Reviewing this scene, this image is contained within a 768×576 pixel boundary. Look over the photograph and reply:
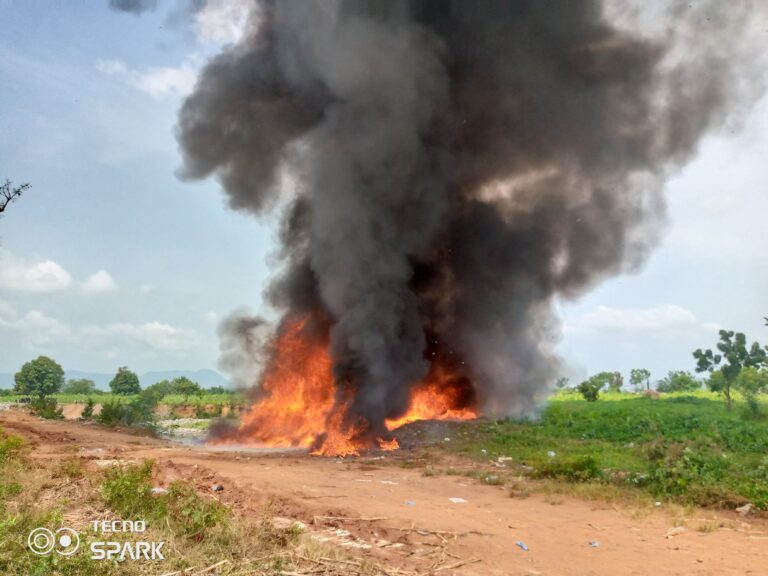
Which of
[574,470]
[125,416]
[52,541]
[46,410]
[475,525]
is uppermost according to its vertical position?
[46,410]

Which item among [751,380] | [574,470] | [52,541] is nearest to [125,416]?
[574,470]

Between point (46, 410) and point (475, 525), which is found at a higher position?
point (46, 410)

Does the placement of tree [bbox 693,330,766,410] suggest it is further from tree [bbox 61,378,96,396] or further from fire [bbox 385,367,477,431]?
tree [bbox 61,378,96,396]

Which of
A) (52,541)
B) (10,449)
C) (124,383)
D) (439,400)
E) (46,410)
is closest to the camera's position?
(52,541)

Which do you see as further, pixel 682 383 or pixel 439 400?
pixel 682 383

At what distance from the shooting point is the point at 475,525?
7.90 m

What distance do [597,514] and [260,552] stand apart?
6.02 m

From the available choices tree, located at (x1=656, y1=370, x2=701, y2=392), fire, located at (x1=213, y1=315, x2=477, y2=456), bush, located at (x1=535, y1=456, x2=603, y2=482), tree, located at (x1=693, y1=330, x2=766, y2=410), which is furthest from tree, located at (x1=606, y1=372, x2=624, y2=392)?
bush, located at (x1=535, y1=456, x2=603, y2=482)

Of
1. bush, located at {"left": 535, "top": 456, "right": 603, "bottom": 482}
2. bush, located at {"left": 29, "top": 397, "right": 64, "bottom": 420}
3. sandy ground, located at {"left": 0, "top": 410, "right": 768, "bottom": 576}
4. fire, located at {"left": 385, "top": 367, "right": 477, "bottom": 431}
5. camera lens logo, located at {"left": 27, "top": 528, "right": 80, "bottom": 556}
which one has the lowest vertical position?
sandy ground, located at {"left": 0, "top": 410, "right": 768, "bottom": 576}

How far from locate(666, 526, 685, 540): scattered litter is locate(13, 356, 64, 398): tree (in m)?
59.9

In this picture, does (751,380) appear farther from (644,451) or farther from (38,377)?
(38,377)

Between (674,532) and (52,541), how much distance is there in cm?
804

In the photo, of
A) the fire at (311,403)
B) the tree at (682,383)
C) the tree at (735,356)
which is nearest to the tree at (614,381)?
the tree at (682,383)

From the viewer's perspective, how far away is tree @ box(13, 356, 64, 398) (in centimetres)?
5397
